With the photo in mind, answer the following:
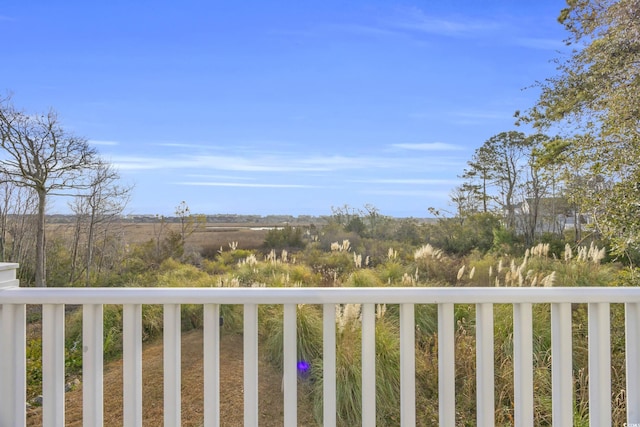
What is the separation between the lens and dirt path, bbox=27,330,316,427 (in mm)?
2363

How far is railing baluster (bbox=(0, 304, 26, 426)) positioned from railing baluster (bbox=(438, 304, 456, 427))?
1574 millimetres

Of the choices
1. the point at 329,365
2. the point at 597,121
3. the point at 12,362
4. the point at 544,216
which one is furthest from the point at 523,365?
the point at 544,216

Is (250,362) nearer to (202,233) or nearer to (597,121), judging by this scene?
(597,121)

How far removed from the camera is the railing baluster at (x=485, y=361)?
55.8 inches

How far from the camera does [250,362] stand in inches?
55.9

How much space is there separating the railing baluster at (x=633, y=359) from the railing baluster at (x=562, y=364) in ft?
0.76

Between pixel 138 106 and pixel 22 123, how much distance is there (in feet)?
4.23

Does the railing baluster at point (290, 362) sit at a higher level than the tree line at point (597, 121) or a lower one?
lower

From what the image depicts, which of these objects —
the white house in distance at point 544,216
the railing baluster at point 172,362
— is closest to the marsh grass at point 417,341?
the railing baluster at point 172,362

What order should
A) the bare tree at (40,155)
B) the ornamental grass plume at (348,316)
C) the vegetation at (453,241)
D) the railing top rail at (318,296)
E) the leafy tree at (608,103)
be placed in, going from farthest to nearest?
the bare tree at (40,155) → the leafy tree at (608,103) → the vegetation at (453,241) → the ornamental grass plume at (348,316) → the railing top rail at (318,296)

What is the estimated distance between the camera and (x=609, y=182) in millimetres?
3736

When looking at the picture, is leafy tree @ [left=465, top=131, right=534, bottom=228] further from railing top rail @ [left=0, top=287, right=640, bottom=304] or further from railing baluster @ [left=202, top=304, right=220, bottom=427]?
railing baluster @ [left=202, top=304, right=220, bottom=427]

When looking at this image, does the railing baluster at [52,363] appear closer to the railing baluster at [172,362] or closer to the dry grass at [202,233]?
the railing baluster at [172,362]

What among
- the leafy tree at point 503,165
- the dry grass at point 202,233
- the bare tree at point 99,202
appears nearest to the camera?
the bare tree at point 99,202
